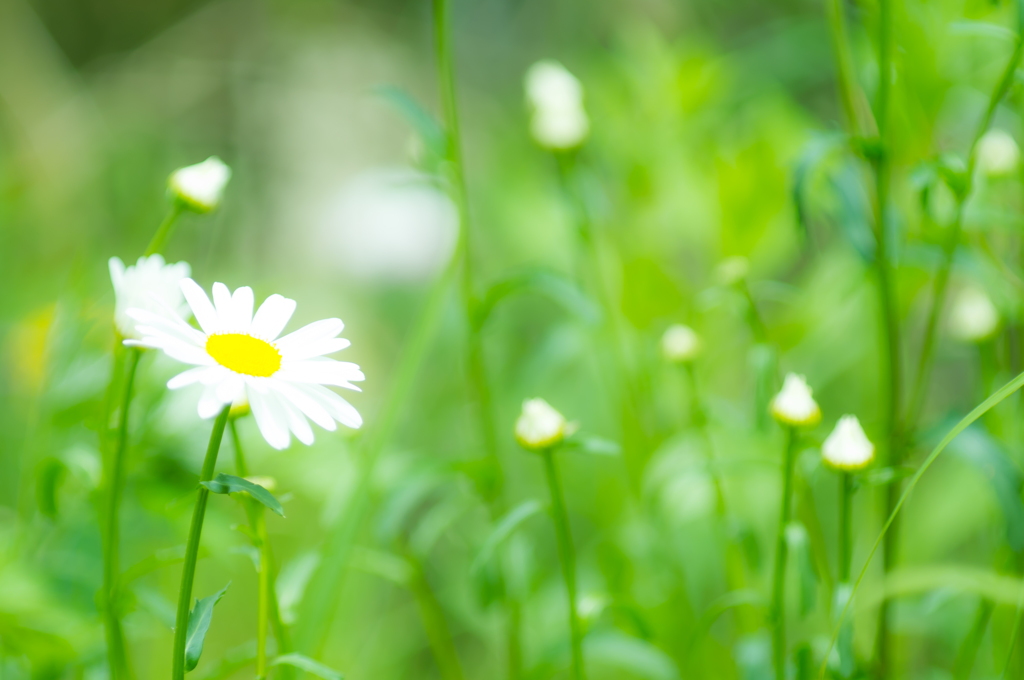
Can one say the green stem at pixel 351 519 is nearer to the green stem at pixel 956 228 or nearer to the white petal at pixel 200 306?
the white petal at pixel 200 306

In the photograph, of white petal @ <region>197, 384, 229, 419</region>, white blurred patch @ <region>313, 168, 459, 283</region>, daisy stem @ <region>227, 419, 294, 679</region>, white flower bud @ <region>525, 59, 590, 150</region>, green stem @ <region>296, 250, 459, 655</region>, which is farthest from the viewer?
white blurred patch @ <region>313, 168, 459, 283</region>

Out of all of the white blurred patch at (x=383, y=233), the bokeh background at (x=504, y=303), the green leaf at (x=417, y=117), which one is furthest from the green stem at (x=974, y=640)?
the white blurred patch at (x=383, y=233)

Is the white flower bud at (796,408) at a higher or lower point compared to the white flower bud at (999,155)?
lower

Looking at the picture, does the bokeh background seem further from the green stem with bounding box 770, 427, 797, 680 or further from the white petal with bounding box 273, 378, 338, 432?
the white petal with bounding box 273, 378, 338, 432

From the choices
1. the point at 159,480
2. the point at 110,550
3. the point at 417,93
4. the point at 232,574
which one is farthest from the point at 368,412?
the point at 417,93

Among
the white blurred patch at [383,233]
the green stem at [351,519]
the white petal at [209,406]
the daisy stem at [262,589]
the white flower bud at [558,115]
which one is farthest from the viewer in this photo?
the white blurred patch at [383,233]

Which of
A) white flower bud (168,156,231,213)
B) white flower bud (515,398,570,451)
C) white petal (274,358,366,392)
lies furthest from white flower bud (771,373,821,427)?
white flower bud (168,156,231,213)

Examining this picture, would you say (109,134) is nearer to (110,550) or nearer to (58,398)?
(58,398)
